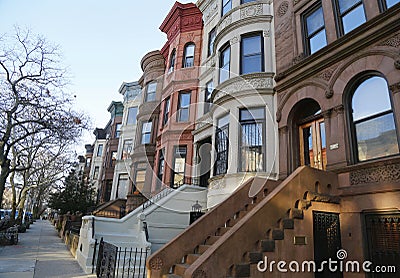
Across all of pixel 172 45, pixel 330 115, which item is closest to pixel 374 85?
pixel 330 115

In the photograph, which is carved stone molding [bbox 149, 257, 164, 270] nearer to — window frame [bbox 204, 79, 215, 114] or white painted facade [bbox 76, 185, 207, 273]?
white painted facade [bbox 76, 185, 207, 273]

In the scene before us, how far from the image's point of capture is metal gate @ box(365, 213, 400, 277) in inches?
226

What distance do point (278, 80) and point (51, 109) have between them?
1283 cm

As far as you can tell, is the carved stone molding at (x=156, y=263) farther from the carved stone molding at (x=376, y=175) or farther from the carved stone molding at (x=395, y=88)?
the carved stone molding at (x=395, y=88)

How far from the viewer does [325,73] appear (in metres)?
7.96

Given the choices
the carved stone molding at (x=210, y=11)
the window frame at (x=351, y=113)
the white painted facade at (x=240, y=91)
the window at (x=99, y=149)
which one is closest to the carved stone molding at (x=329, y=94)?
the window frame at (x=351, y=113)

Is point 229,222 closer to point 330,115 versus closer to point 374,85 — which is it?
point 330,115

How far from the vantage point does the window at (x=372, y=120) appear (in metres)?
6.39

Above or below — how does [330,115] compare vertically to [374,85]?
below

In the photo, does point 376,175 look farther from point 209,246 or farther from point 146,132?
point 146,132

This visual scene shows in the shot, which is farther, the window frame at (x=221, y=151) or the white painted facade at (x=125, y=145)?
the white painted facade at (x=125, y=145)

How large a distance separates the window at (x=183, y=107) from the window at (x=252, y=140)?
6.20 metres

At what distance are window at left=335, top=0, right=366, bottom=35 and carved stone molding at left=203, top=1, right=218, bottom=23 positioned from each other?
8.18 metres

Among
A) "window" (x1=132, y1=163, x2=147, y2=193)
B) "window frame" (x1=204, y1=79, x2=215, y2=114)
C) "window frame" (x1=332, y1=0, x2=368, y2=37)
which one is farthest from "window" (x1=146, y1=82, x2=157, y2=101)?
"window frame" (x1=332, y1=0, x2=368, y2=37)
